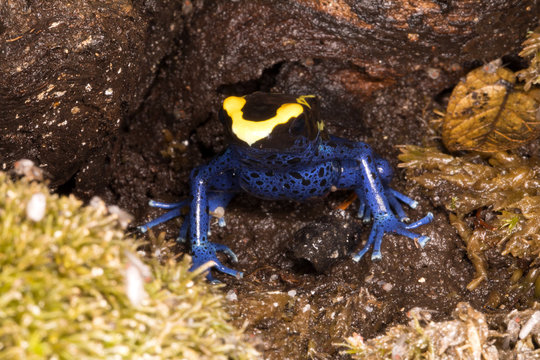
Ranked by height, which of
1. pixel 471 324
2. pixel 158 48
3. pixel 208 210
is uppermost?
pixel 158 48

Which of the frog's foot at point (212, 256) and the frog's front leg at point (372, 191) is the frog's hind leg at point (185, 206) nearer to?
the frog's foot at point (212, 256)

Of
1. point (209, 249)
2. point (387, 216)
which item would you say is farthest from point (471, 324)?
point (209, 249)

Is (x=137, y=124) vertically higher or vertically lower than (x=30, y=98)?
lower

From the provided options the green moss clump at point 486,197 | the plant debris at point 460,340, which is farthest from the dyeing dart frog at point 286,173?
the plant debris at point 460,340

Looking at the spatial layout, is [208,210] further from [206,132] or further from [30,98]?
[30,98]

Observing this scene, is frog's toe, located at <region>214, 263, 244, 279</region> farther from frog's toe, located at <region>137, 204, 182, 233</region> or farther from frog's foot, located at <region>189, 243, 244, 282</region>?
frog's toe, located at <region>137, 204, 182, 233</region>

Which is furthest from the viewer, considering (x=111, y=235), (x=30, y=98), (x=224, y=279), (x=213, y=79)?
(x=213, y=79)

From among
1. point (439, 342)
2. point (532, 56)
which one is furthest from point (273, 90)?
point (439, 342)

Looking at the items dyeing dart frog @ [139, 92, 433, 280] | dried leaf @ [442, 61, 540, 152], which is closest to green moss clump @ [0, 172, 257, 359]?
dyeing dart frog @ [139, 92, 433, 280]
